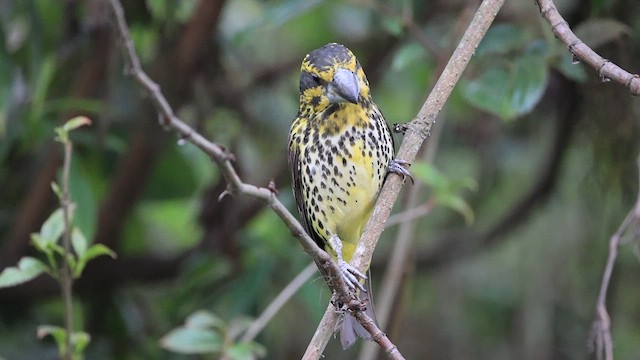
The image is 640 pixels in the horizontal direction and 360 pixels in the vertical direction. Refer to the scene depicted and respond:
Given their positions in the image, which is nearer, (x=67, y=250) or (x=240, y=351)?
(x=67, y=250)

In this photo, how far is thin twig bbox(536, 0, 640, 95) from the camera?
1.40 meters

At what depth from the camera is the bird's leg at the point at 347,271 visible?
5.25ft

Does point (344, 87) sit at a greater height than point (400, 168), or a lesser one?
greater

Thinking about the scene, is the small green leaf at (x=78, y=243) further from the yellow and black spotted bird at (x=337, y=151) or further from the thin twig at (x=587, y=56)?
the thin twig at (x=587, y=56)

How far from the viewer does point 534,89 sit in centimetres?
227

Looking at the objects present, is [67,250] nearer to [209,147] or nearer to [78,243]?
[78,243]

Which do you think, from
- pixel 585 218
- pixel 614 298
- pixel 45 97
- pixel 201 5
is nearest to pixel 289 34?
pixel 201 5

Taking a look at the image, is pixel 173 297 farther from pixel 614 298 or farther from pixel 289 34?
pixel 614 298

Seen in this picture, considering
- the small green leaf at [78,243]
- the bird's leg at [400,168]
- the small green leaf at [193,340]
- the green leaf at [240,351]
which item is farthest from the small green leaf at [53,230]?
the bird's leg at [400,168]

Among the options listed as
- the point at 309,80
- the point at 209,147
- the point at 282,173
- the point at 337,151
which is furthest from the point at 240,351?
the point at 209,147

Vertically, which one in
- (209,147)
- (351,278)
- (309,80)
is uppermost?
(209,147)

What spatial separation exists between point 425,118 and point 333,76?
1.19ft

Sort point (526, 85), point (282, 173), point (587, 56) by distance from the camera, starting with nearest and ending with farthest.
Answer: point (587, 56) < point (526, 85) < point (282, 173)

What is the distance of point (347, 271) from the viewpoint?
176 centimetres
